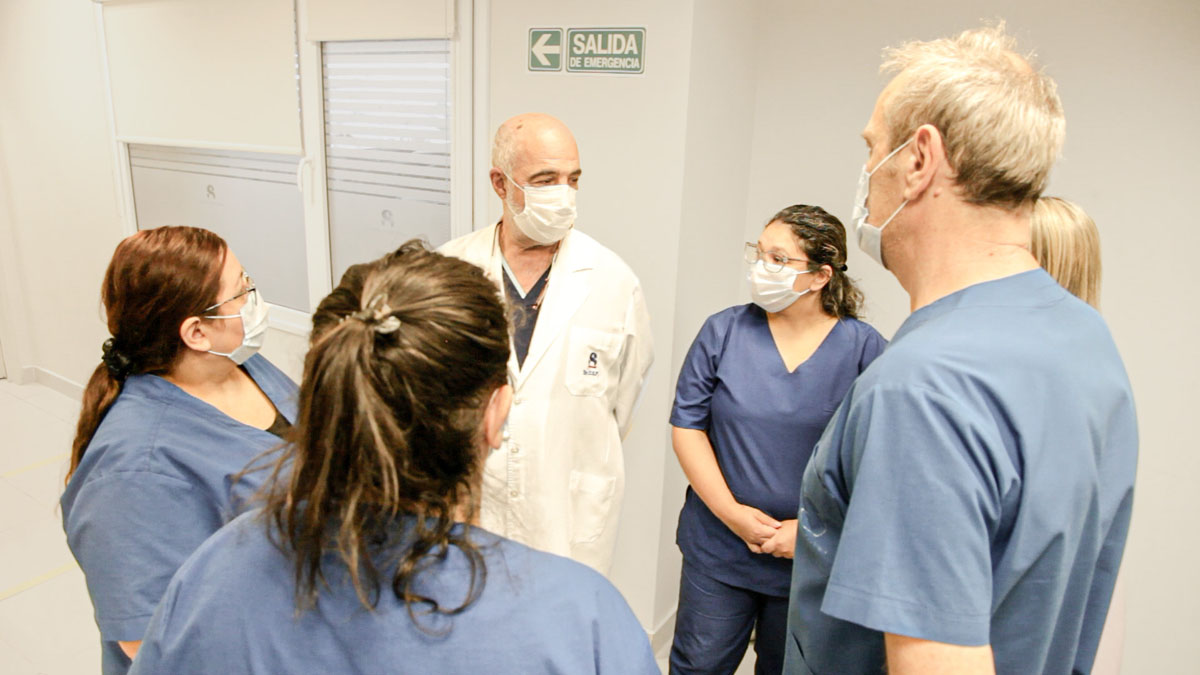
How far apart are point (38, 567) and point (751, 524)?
8.84ft

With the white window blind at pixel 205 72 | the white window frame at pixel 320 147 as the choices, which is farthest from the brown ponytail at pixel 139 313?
the white window blind at pixel 205 72

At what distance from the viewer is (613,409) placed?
1943 millimetres

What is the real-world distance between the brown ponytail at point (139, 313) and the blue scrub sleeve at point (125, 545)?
6.7 inches

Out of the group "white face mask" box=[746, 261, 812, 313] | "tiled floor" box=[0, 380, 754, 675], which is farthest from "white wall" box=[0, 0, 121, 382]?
"white face mask" box=[746, 261, 812, 313]

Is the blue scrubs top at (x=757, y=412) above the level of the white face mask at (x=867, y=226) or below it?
below

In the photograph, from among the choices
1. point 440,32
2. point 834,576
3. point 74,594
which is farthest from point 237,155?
point 834,576

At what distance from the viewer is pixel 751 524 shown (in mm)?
1602

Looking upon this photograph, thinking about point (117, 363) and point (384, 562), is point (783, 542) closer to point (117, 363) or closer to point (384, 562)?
point (384, 562)

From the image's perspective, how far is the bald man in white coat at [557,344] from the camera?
1.74 meters

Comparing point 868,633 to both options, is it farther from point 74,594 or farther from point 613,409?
point 74,594

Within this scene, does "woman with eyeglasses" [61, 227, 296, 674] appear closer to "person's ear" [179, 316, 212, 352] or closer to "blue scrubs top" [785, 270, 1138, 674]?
"person's ear" [179, 316, 212, 352]

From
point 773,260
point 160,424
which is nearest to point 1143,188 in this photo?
point 773,260

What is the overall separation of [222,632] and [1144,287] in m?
2.14

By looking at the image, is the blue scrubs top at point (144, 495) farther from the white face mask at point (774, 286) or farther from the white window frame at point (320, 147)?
the white window frame at point (320, 147)
